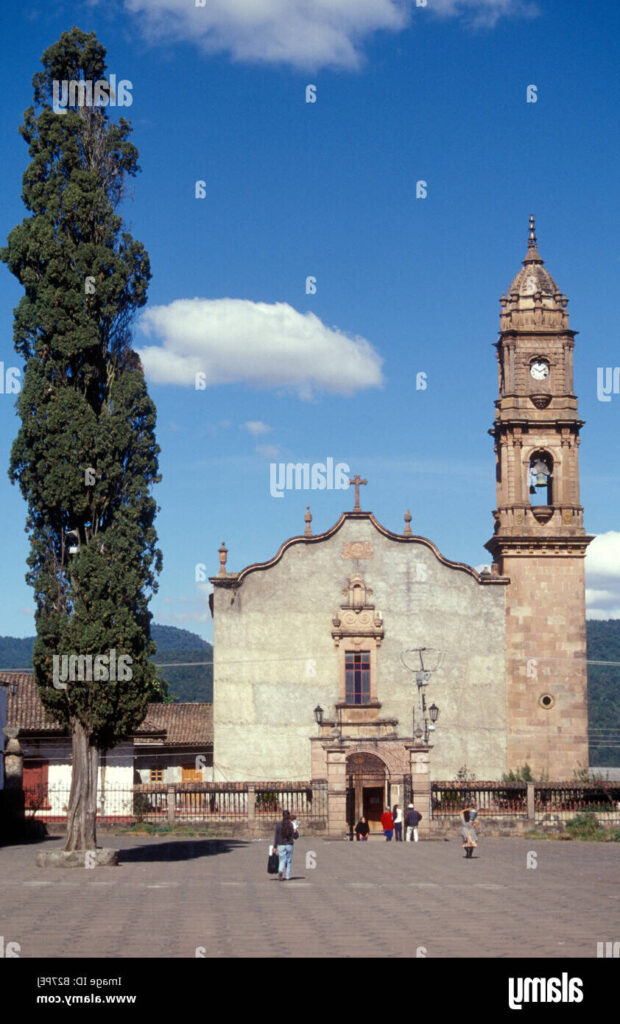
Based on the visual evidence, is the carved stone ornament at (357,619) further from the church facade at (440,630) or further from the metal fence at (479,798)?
the metal fence at (479,798)

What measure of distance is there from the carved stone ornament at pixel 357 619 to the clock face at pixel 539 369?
930 centimetres

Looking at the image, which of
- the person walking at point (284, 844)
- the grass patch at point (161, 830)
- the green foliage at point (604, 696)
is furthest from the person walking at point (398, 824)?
the green foliage at point (604, 696)

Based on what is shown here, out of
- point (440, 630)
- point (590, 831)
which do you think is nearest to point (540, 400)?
point (440, 630)

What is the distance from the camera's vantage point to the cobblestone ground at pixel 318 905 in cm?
1340

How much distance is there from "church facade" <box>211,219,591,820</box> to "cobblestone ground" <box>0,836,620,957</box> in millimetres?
13303

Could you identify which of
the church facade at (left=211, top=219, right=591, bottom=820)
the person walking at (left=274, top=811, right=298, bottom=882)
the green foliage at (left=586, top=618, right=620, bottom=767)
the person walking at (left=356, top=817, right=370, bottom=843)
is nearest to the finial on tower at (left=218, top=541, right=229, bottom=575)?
the church facade at (left=211, top=219, right=591, bottom=820)

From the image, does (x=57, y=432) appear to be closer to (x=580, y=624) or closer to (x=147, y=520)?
(x=147, y=520)

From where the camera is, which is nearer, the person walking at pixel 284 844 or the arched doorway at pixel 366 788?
the person walking at pixel 284 844

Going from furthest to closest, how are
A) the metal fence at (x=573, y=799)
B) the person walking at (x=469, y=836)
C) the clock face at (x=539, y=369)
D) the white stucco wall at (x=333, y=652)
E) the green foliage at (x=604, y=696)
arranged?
the green foliage at (x=604, y=696) → the clock face at (x=539, y=369) → the white stucco wall at (x=333, y=652) → the metal fence at (x=573, y=799) → the person walking at (x=469, y=836)

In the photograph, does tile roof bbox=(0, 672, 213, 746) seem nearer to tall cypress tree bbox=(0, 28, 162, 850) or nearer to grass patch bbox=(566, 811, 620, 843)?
grass patch bbox=(566, 811, 620, 843)

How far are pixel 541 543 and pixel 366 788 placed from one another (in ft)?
32.8
